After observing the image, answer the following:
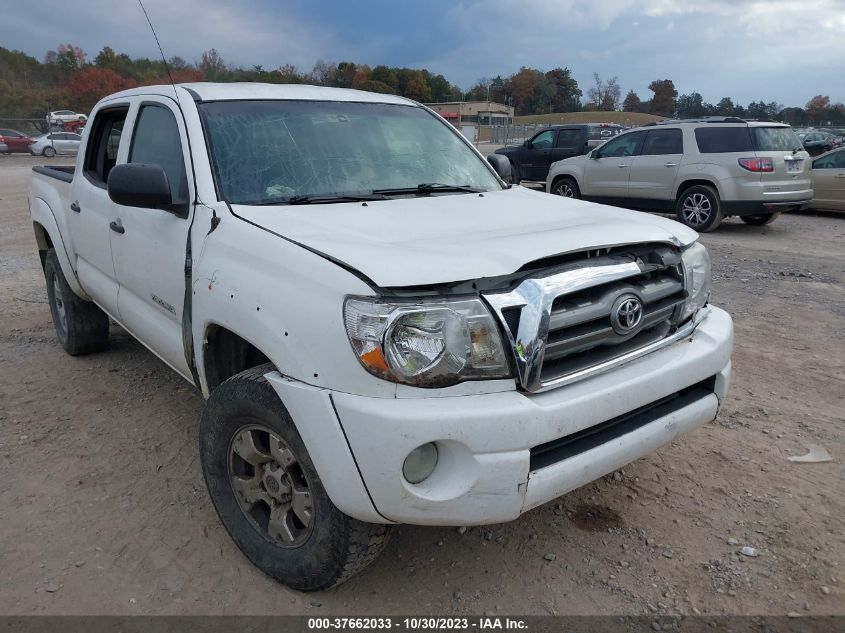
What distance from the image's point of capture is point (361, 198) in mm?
3090

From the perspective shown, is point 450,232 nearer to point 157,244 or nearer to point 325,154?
point 325,154

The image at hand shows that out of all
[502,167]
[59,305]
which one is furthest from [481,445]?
[59,305]

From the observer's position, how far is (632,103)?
11244 centimetres

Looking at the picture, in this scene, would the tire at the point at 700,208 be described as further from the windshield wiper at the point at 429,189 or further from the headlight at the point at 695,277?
the headlight at the point at 695,277

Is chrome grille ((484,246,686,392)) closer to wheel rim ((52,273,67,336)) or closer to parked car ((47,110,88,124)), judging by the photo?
wheel rim ((52,273,67,336))

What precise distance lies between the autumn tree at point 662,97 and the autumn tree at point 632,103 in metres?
3.49

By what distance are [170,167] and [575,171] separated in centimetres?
1083

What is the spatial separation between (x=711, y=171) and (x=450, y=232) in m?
9.56

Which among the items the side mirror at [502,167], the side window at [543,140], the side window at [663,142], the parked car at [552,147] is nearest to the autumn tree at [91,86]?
the parked car at [552,147]

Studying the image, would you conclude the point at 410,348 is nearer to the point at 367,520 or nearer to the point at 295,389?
the point at 295,389

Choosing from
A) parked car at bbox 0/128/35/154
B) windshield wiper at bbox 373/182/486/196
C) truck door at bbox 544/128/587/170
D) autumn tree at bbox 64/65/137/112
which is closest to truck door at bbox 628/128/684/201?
truck door at bbox 544/128/587/170

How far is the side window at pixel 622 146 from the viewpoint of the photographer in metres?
12.0

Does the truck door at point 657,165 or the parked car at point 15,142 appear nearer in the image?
the truck door at point 657,165

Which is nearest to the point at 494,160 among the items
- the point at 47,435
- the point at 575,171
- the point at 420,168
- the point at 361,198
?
the point at 420,168
